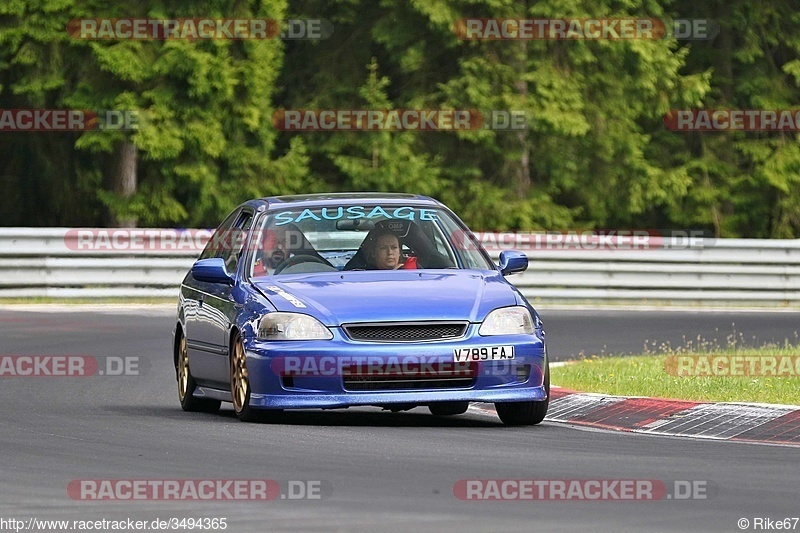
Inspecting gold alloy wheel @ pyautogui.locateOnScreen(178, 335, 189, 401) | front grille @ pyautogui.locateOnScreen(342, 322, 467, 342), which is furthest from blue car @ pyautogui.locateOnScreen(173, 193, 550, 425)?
gold alloy wheel @ pyautogui.locateOnScreen(178, 335, 189, 401)

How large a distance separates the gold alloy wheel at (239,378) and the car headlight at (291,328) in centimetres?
31

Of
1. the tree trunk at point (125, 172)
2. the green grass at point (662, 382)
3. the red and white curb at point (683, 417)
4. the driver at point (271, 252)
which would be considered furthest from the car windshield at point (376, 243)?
the tree trunk at point (125, 172)

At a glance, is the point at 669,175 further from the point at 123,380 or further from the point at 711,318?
the point at 123,380

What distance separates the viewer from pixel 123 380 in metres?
16.8

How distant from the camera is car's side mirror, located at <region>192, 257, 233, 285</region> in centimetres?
1312

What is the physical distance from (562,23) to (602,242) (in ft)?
27.8

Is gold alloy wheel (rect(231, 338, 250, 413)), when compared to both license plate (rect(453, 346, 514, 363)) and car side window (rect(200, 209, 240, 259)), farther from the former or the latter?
car side window (rect(200, 209, 240, 259))

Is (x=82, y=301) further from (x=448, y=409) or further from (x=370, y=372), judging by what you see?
(x=370, y=372)

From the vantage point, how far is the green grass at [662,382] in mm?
13891

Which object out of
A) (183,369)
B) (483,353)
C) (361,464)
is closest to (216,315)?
(183,369)

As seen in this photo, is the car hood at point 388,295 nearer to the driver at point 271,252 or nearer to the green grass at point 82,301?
the driver at point 271,252

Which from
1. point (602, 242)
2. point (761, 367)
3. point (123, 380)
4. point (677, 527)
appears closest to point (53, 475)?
point (677, 527)

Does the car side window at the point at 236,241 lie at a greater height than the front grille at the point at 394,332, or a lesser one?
greater

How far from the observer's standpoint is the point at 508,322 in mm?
12234
